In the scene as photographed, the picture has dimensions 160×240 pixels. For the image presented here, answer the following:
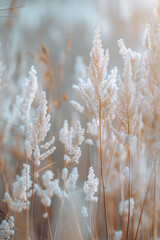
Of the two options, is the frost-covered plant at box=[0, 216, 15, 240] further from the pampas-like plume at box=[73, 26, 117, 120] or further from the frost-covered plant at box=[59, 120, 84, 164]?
the pampas-like plume at box=[73, 26, 117, 120]

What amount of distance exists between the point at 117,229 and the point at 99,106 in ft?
0.88

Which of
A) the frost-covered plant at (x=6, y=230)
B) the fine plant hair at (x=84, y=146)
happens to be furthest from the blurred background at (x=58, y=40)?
the frost-covered plant at (x=6, y=230)

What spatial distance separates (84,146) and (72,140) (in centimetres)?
4

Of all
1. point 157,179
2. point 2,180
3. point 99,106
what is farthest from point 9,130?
point 157,179

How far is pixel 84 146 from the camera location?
55 centimetres

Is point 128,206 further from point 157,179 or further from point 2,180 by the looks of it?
point 2,180

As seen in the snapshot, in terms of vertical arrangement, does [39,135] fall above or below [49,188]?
above

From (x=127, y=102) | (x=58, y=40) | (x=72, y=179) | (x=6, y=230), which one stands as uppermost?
(x=58, y=40)

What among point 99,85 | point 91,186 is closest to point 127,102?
point 99,85

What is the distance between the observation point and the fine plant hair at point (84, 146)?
0.49 m

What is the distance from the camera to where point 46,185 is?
0.57m

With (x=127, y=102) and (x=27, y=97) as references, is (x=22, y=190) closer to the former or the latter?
(x=27, y=97)

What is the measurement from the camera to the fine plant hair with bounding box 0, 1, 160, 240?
49 cm

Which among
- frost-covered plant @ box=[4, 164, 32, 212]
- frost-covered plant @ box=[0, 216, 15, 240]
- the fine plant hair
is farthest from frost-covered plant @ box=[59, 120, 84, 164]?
frost-covered plant @ box=[0, 216, 15, 240]
